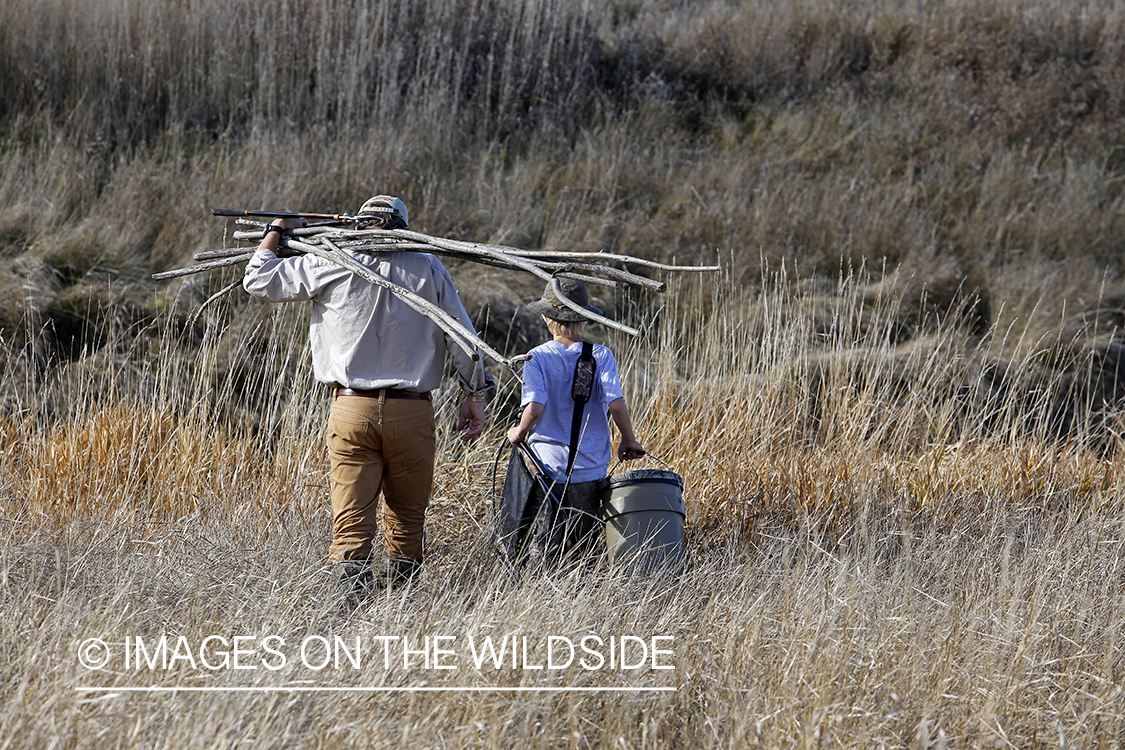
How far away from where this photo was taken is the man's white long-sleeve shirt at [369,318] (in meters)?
3.35

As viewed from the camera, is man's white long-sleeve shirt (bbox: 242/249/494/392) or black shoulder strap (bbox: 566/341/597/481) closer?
man's white long-sleeve shirt (bbox: 242/249/494/392)

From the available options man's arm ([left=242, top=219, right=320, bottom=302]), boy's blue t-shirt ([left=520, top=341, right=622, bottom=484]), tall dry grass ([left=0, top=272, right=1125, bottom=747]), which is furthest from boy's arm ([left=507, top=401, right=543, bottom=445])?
man's arm ([left=242, top=219, right=320, bottom=302])

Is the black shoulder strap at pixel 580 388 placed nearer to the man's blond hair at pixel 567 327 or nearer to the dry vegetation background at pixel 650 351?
the man's blond hair at pixel 567 327

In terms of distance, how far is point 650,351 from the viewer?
5.92 metres

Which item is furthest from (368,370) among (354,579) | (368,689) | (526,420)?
(368,689)

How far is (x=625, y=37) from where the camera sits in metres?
9.60

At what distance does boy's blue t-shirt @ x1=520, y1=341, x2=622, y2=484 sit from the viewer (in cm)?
362

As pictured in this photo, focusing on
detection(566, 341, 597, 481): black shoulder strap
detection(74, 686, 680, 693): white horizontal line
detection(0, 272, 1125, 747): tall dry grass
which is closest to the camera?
detection(74, 686, 680, 693): white horizontal line

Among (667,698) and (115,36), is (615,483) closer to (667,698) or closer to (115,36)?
(667,698)

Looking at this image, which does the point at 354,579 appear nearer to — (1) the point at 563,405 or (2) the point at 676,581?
(1) the point at 563,405

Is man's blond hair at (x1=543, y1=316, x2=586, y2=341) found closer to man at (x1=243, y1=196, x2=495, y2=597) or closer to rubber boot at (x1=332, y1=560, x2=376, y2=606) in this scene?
man at (x1=243, y1=196, x2=495, y2=597)

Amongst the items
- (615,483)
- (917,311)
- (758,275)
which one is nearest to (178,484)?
(615,483)

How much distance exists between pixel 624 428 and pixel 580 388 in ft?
0.94

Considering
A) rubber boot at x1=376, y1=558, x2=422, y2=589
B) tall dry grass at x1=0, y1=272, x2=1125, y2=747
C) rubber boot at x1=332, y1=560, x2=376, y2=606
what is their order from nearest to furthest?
tall dry grass at x1=0, y1=272, x2=1125, y2=747, rubber boot at x1=332, y1=560, x2=376, y2=606, rubber boot at x1=376, y1=558, x2=422, y2=589
